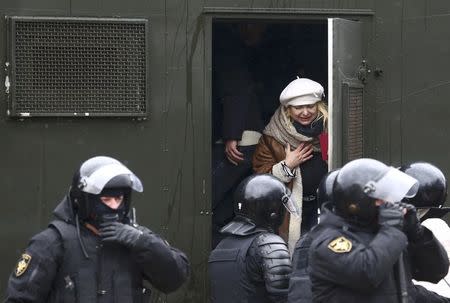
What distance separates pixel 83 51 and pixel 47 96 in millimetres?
426

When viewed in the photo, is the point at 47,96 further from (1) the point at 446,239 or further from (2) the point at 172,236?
(1) the point at 446,239

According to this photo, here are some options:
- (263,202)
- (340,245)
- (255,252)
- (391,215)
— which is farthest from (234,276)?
(391,215)

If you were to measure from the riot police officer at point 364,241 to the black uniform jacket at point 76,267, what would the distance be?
2.72 feet

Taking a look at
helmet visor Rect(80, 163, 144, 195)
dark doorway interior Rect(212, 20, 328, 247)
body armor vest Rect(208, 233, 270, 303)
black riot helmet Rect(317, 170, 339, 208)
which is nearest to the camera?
helmet visor Rect(80, 163, 144, 195)

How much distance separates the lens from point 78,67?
883cm

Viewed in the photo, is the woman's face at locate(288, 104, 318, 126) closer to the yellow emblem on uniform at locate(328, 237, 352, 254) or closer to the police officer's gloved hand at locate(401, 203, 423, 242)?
the police officer's gloved hand at locate(401, 203, 423, 242)

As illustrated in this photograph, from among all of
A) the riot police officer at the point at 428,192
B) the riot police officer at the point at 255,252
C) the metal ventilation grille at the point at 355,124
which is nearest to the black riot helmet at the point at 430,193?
the riot police officer at the point at 428,192

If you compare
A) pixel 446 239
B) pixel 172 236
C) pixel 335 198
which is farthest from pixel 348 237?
pixel 172 236

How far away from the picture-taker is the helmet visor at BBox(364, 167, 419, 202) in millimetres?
5566

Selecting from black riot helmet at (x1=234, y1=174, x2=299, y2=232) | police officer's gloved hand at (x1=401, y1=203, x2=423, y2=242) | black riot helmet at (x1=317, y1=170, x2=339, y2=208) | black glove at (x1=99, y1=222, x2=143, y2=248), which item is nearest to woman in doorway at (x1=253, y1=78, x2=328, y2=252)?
black riot helmet at (x1=234, y1=174, x2=299, y2=232)

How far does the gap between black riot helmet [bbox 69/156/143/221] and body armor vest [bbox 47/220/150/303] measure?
0.12 m

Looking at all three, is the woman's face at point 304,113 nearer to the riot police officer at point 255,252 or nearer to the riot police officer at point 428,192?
the riot police officer at point 255,252

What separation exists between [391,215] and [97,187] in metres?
1.41

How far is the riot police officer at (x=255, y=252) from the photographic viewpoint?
257 inches
